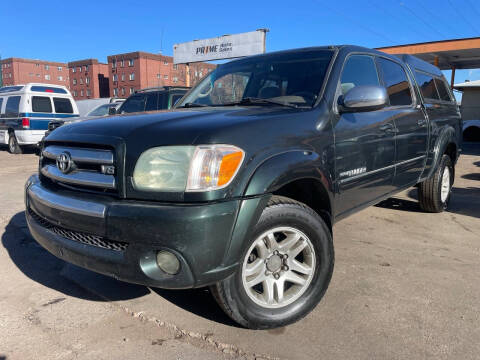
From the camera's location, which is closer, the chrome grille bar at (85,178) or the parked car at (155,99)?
the chrome grille bar at (85,178)

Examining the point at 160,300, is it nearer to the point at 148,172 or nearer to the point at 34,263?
the point at 148,172

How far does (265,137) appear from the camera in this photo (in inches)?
84.7

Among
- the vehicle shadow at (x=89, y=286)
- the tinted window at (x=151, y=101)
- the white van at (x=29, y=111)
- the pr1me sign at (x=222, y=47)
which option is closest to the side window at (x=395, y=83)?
the vehicle shadow at (x=89, y=286)

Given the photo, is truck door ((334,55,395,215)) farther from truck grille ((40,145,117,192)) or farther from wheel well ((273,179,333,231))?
truck grille ((40,145,117,192))

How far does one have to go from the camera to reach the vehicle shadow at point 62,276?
9.14 ft

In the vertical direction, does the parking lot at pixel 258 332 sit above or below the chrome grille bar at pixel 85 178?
below

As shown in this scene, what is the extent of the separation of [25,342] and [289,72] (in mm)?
2584

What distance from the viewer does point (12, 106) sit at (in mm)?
12867

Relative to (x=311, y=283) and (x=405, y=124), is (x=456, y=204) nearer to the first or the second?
(x=405, y=124)

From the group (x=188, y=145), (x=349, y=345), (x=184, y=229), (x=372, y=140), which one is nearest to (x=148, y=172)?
(x=188, y=145)

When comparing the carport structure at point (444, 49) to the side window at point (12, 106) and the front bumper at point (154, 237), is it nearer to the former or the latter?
the side window at point (12, 106)

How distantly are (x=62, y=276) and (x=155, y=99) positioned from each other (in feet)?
20.1

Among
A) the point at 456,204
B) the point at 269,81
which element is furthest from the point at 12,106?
the point at 456,204

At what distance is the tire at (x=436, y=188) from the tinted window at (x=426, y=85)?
0.79 meters
